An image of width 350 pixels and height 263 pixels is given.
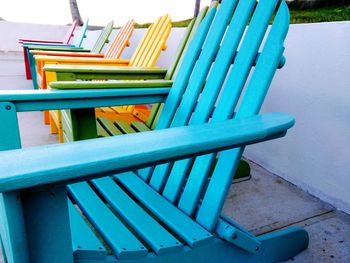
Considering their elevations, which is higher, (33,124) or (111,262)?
(33,124)

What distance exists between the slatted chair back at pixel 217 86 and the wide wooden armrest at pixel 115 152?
0.28m

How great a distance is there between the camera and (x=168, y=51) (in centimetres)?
355

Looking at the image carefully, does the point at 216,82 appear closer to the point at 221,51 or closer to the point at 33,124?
the point at 221,51

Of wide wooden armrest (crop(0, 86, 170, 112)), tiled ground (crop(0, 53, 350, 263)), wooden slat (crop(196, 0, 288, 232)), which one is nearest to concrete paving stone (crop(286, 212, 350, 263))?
tiled ground (crop(0, 53, 350, 263))

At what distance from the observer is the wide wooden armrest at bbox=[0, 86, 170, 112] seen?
1178mm

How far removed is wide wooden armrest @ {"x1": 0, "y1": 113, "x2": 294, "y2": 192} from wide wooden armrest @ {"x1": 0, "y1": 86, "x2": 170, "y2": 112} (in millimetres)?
687

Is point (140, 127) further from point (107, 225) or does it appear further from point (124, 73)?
point (107, 225)

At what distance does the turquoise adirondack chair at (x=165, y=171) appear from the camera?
561 millimetres

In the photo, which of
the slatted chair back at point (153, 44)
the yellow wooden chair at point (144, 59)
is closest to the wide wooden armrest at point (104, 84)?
the yellow wooden chair at point (144, 59)

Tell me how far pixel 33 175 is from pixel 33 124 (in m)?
2.88

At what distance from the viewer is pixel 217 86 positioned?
125 centimetres

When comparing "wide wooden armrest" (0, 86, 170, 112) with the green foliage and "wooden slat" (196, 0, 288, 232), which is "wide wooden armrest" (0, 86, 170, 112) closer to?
"wooden slat" (196, 0, 288, 232)

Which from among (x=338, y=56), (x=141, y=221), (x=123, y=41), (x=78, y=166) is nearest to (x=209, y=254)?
(x=141, y=221)

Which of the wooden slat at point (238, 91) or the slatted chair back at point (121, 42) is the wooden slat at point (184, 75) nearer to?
the wooden slat at point (238, 91)
